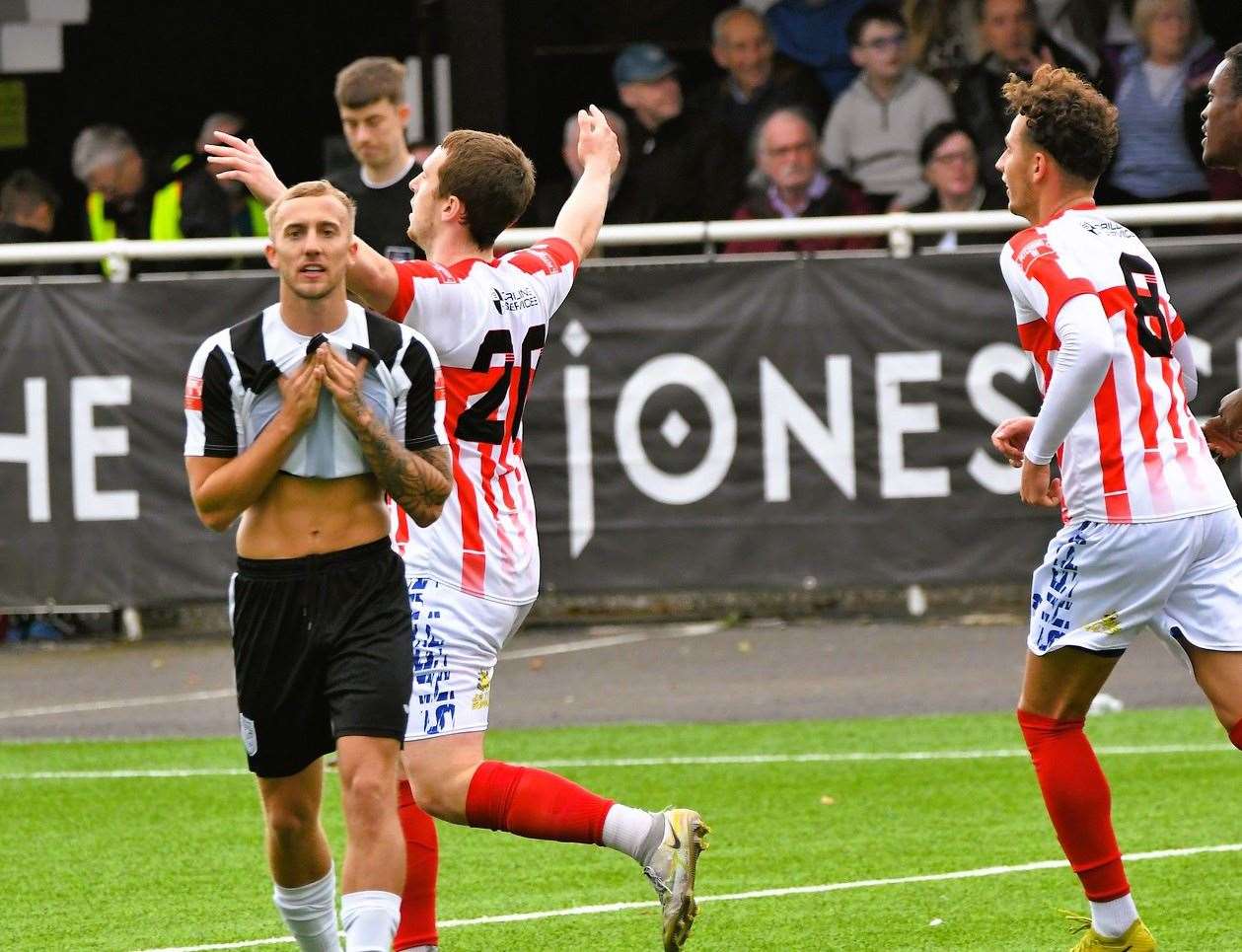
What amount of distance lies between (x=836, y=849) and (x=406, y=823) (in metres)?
2.25

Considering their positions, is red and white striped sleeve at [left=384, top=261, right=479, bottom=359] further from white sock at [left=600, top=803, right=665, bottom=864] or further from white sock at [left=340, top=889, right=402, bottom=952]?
white sock at [left=340, top=889, right=402, bottom=952]

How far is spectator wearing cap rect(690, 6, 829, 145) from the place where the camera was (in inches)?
571

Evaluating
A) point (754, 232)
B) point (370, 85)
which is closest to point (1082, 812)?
point (370, 85)

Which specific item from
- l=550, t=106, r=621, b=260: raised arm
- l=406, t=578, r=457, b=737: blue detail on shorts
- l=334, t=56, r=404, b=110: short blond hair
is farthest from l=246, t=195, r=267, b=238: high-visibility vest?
l=406, t=578, r=457, b=737: blue detail on shorts

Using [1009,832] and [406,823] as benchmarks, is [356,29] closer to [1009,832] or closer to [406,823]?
[1009,832]

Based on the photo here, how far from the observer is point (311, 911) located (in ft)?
18.6

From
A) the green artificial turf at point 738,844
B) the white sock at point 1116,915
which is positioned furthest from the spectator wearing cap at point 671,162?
the white sock at point 1116,915

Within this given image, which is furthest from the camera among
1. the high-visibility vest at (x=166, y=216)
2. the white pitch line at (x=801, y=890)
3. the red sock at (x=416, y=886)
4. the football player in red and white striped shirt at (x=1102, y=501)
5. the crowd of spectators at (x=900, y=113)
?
the high-visibility vest at (x=166, y=216)

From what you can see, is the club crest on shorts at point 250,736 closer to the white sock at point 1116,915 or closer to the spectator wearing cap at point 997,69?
the white sock at point 1116,915

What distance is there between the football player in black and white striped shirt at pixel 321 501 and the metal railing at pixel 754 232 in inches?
287

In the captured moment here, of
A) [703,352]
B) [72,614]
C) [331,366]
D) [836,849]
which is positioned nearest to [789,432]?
[703,352]

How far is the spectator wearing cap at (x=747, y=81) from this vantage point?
1451cm

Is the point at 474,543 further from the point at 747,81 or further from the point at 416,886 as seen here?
the point at 747,81

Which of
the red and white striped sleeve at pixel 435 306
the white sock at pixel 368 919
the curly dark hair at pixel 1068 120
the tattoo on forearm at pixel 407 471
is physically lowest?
the white sock at pixel 368 919
